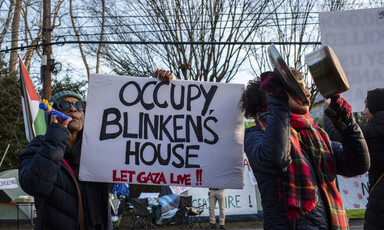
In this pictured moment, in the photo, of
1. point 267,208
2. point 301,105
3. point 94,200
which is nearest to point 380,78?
point 301,105

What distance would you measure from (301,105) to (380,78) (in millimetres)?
2808

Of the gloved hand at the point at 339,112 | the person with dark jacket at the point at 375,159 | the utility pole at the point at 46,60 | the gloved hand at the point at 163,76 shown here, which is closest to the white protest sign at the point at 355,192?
the person with dark jacket at the point at 375,159

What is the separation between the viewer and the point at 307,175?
2.05m

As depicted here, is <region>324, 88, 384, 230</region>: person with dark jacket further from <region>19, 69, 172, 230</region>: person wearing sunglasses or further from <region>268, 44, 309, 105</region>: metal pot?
<region>19, 69, 172, 230</region>: person wearing sunglasses

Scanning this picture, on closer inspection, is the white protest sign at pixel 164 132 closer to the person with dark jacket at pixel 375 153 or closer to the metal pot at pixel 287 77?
the person with dark jacket at pixel 375 153

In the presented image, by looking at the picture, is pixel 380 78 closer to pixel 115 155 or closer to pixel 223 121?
pixel 223 121

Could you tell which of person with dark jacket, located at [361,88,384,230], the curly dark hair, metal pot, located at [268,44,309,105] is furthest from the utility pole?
metal pot, located at [268,44,309,105]

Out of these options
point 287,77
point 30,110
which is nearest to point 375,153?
point 287,77

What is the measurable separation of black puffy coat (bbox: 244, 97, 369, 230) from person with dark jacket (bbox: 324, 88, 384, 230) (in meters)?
0.46

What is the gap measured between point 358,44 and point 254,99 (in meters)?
2.82

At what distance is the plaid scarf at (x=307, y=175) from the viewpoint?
199 centimetres

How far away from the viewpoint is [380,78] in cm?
450

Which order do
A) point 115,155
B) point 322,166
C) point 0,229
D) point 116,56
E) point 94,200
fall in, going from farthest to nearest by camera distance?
1. point 116,56
2. point 0,229
3. point 115,155
4. point 94,200
5. point 322,166

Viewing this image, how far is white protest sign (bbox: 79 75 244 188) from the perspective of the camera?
2871 millimetres
